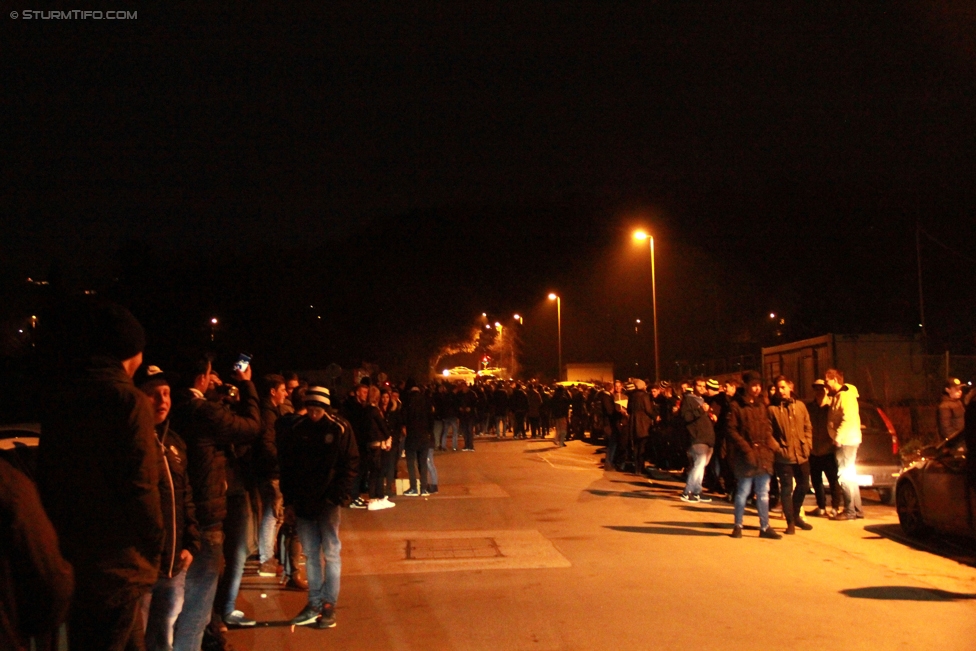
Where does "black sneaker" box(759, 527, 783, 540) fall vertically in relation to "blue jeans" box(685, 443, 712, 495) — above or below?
below

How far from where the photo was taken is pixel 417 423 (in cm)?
1536

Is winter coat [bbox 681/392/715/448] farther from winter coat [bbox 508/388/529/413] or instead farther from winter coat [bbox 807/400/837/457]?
winter coat [bbox 508/388/529/413]

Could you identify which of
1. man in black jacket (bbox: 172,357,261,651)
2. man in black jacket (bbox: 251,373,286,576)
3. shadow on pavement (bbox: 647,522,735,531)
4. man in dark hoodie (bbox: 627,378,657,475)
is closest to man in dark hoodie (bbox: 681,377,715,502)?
shadow on pavement (bbox: 647,522,735,531)

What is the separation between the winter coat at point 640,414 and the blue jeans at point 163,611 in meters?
13.5

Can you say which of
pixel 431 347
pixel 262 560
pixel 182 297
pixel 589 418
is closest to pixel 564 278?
pixel 431 347

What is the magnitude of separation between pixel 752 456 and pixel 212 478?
22.8 ft

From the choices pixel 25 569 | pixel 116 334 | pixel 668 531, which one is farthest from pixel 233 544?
pixel 668 531

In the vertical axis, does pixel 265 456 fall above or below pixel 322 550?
above

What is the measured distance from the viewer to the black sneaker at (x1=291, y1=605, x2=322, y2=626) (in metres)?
7.26

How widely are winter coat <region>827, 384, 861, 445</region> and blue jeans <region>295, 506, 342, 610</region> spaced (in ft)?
25.7

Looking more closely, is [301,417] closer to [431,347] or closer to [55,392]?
[55,392]

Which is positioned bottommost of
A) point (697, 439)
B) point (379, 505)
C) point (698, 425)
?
point (379, 505)

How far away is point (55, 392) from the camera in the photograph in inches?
146

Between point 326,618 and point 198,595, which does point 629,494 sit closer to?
point 326,618
